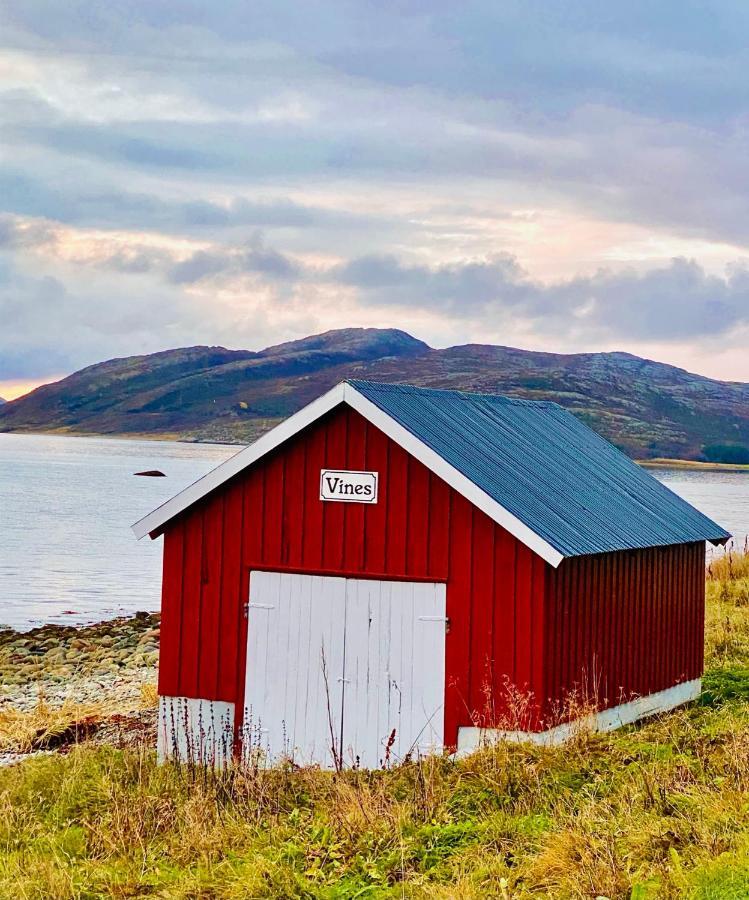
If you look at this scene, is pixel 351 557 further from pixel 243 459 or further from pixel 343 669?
pixel 243 459

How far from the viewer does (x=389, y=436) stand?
12.5 meters

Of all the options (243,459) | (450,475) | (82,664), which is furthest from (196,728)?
(82,664)

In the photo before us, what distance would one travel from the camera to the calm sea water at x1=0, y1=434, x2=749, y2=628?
40469 mm

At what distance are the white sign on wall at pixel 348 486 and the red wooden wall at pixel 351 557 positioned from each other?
0.08 metres

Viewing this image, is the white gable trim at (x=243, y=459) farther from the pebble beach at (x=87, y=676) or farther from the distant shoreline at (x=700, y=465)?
the distant shoreline at (x=700, y=465)

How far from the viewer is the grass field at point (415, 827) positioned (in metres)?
7.97

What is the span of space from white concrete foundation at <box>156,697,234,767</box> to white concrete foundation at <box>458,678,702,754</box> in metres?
2.70

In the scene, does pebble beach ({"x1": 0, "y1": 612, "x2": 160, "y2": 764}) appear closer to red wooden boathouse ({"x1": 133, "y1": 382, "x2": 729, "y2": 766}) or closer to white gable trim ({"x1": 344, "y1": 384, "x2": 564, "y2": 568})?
red wooden boathouse ({"x1": 133, "y1": 382, "x2": 729, "y2": 766})

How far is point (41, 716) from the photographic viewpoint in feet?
58.9

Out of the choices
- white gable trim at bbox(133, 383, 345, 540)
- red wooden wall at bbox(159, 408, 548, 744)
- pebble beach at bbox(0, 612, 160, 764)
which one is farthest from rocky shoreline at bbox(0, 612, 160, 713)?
white gable trim at bbox(133, 383, 345, 540)

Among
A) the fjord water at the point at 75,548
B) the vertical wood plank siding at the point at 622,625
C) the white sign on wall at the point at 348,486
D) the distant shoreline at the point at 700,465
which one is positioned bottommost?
the fjord water at the point at 75,548

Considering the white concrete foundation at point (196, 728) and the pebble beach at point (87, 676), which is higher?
the white concrete foundation at point (196, 728)

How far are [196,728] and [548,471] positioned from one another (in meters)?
4.94

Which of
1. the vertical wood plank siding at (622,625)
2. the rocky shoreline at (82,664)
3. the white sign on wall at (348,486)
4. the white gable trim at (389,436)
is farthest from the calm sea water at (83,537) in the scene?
the white sign on wall at (348,486)
